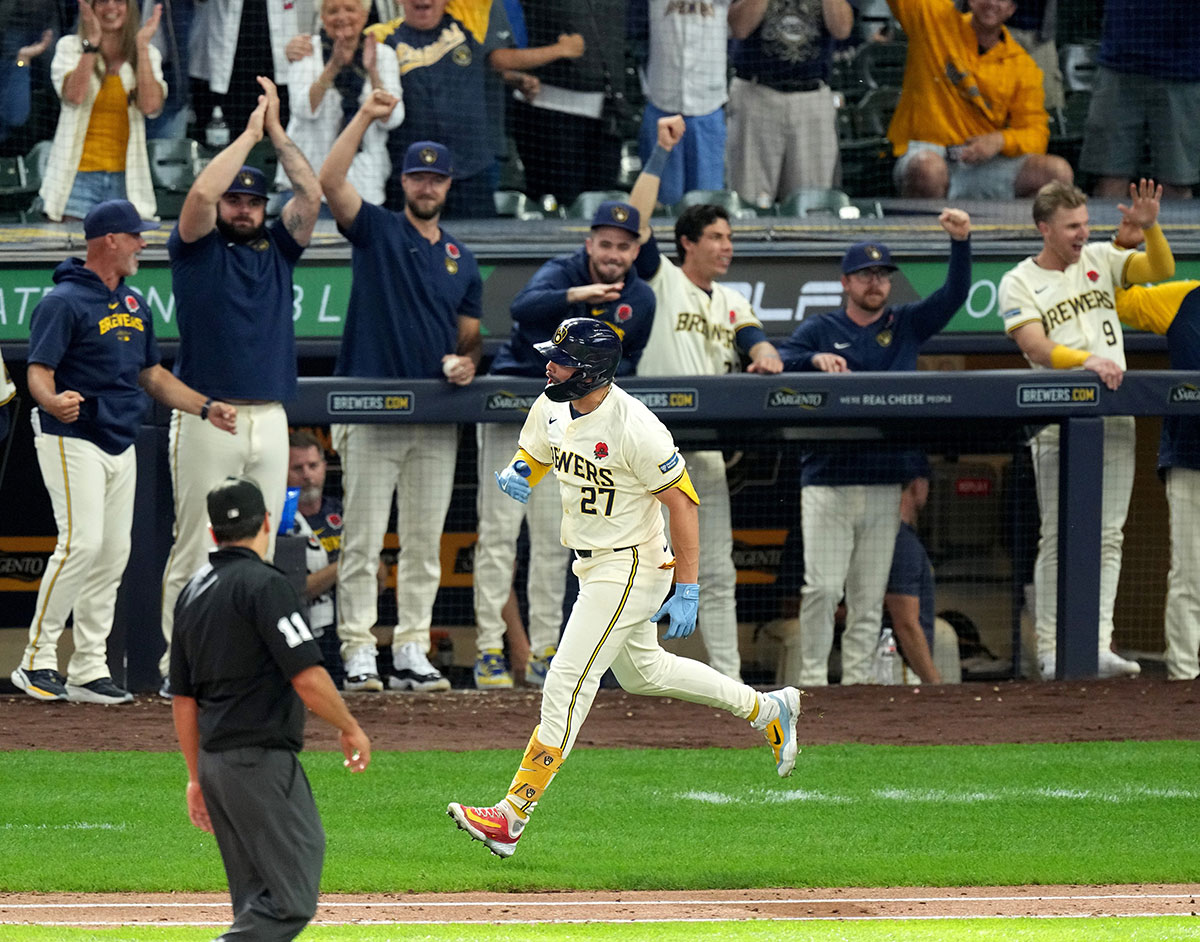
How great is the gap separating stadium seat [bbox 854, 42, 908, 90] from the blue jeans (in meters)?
4.77

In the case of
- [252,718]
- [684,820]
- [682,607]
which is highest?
[252,718]

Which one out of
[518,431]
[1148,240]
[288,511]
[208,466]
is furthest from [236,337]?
[1148,240]

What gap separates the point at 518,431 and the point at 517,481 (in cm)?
237

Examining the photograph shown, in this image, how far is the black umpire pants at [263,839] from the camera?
3.76 m

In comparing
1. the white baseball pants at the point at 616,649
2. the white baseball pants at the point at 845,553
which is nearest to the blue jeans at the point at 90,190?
the white baseball pants at the point at 845,553

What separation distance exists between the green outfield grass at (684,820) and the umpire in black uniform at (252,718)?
4.94 feet

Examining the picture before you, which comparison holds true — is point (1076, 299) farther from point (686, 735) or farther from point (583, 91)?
point (583, 91)

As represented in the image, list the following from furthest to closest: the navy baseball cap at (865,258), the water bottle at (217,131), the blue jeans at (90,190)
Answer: the water bottle at (217,131)
the blue jeans at (90,190)
the navy baseball cap at (865,258)

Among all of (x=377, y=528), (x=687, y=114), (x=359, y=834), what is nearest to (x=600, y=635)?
(x=359, y=834)

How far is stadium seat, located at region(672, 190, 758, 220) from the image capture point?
1000 cm

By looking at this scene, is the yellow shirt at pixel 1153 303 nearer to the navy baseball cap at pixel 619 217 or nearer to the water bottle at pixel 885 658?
the water bottle at pixel 885 658

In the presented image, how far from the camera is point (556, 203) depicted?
10.5m

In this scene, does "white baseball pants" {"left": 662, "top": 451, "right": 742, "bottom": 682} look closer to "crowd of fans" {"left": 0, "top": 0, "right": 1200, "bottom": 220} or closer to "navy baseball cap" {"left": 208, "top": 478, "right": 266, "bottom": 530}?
"crowd of fans" {"left": 0, "top": 0, "right": 1200, "bottom": 220}

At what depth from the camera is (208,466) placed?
25.3 feet
